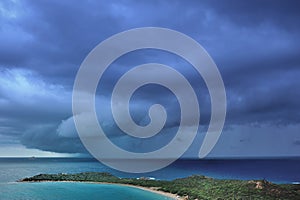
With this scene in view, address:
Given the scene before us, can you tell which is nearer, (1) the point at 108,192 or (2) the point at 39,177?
(1) the point at 108,192

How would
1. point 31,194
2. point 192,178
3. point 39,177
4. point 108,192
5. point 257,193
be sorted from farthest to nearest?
1. point 39,177
2. point 192,178
3. point 108,192
4. point 31,194
5. point 257,193

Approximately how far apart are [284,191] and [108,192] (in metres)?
40.5

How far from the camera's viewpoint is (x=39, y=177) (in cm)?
10300

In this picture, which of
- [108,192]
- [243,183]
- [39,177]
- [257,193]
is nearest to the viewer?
[257,193]

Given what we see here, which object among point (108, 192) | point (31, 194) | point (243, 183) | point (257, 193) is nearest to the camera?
point (257, 193)

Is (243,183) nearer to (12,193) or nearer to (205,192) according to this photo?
(205,192)

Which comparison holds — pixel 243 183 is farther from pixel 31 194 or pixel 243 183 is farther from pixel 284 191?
pixel 31 194

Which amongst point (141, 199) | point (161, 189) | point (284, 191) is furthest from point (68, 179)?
point (284, 191)

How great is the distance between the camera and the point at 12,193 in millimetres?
70562

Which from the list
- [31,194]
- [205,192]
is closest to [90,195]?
[31,194]

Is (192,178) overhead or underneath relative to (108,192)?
overhead

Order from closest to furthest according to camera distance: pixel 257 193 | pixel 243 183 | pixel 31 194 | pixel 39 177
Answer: pixel 257 193
pixel 243 183
pixel 31 194
pixel 39 177

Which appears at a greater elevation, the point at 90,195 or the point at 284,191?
the point at 284,191

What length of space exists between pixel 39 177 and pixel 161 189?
4812cm
